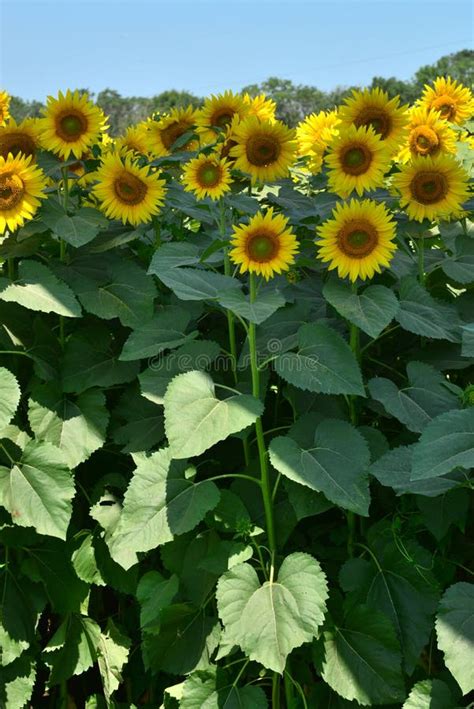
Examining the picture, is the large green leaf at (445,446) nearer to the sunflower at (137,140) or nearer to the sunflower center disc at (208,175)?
the sunflower center disc at (208,175)

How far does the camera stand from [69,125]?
7.36ft

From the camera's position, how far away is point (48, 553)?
215 centimetres

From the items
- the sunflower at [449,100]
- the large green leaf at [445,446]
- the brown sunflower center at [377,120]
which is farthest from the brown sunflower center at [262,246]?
the sunflower at [449,100]

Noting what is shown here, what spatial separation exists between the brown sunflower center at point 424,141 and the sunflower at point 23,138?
41.2 inches

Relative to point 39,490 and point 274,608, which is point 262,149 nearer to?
point 39,490

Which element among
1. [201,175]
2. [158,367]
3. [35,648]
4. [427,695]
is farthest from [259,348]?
[35,648]

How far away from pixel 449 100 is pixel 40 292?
→ 146 cm

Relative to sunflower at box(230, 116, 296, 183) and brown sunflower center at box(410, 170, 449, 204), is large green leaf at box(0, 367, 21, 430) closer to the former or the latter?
sunflower at box(230, 116, 296, 183)

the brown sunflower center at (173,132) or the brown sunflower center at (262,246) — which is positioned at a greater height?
the brown sunflower center at (173,132)

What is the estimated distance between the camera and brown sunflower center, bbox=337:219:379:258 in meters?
1.95

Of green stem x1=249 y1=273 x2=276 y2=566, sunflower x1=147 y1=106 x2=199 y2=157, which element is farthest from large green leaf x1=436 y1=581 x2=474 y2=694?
sunflower x1=147 y1=106 x2=199 y2=157

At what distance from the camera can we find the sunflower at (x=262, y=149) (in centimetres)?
220

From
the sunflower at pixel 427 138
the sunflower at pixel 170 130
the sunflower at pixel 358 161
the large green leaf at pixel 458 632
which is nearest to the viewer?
the large green leaf at pixel 458 632

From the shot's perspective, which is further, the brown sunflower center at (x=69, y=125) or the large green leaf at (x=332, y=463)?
the brown sunflower center at (x=69, y=125)
